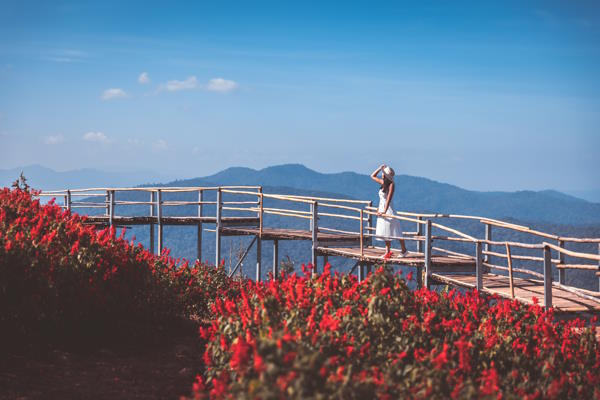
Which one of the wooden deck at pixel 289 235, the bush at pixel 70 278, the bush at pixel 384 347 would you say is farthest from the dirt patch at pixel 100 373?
the wooden deck at pixel 289 235

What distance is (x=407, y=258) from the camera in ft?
50.8

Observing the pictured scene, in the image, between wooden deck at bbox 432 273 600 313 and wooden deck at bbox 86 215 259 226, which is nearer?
wooden deck at bbox 432 273 600 313

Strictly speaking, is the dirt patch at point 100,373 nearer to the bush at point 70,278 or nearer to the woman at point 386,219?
the bush at point 70,278

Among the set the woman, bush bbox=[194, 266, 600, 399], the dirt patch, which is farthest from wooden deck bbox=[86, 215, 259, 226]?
bush bbox=[194, 266, 600, 399]

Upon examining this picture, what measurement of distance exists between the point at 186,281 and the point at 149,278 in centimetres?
202

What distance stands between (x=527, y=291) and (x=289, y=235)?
844 centimetres

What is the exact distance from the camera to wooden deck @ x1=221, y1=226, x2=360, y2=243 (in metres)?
18.3

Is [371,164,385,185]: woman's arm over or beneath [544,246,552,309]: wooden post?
over

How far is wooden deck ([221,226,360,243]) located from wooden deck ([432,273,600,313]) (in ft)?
13.9

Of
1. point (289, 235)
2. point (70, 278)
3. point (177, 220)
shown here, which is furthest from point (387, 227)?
point (177, 220)

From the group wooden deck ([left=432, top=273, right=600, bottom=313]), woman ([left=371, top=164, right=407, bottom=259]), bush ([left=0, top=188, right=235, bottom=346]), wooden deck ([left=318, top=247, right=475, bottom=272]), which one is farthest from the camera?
woman ([left=371, top=164, right=407, bottom=259])

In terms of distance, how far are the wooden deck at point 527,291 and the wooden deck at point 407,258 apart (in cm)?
23

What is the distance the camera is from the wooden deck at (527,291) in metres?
10.9

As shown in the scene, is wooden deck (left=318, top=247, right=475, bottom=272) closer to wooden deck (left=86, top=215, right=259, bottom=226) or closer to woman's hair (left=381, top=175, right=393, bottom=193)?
woman's hair (left=381, top=175, right=393, bottom=193)
